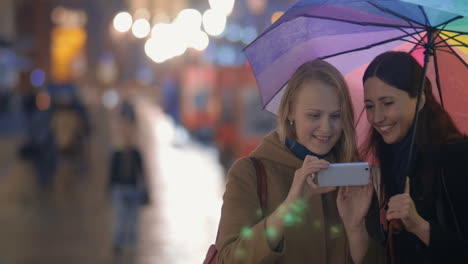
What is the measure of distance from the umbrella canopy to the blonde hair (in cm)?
29

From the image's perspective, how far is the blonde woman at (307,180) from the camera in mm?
2945

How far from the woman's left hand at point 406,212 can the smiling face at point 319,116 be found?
1.03 ft

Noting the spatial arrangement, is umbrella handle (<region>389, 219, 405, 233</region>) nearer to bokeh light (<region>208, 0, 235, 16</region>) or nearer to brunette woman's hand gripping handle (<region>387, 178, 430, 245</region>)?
brunette woman's hand gripping handle (<region>387, 178, 430, 245</region>)

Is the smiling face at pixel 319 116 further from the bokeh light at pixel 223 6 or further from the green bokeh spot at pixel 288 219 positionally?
the bokeh light at pixel 223 6

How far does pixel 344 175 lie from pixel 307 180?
0.13 meters

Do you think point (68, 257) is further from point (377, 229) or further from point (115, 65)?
point (115, 65)

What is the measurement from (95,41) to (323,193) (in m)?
117

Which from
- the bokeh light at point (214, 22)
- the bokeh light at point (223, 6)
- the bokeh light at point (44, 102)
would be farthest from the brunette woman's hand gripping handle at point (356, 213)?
the bokeh light at point (44, 102)

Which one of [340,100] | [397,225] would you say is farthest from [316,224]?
[340,100]

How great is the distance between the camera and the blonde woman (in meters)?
2.95

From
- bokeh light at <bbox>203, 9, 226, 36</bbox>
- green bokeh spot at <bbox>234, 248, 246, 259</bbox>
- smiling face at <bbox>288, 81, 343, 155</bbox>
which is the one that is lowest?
green bokeh spot at <bbox>234, 248, 246, 259</bbox>

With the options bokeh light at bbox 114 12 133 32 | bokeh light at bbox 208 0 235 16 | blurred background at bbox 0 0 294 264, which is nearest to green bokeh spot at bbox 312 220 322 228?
blurred background at bbox 0 0 294 264

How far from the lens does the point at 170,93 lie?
3391cm

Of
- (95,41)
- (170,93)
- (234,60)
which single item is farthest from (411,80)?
(95,41)
